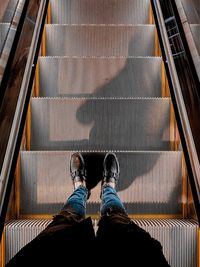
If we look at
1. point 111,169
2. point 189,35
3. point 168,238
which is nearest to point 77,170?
point 111,169

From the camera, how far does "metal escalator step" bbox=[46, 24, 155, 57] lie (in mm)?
4035

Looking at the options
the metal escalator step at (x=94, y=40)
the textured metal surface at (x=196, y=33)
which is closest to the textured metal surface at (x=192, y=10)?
the textured metal surface at (x=196, y=33)

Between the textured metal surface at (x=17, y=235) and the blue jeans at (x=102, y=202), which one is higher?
the blue jeans at (x=102, y=202)

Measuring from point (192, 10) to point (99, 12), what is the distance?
1.71 m

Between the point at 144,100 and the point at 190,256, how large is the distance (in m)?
1.25

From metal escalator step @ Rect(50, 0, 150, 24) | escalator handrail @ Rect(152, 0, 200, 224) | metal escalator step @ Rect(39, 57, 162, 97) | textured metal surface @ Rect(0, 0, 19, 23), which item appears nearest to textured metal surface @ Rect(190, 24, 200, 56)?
escalator handrail @ Rect(152, 0, 200, 224)

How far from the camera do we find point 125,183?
2.76 metres

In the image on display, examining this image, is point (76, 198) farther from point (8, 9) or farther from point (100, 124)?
point (8, 9)

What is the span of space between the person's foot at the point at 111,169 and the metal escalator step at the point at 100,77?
0.89 meters

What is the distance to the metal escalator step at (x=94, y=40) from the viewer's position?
4.04m

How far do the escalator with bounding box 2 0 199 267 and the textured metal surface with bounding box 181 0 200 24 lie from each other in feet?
1.73

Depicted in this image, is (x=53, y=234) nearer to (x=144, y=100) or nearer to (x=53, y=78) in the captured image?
(x=144, y=100)

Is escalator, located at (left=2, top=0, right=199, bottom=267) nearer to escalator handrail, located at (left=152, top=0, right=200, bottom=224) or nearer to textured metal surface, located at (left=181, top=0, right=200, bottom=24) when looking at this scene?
escalator handrail, located at (left=152, top=0, right=200, bottom=224)

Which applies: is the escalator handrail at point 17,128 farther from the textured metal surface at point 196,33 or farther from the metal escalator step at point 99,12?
the metal escalator step at point 99,12
